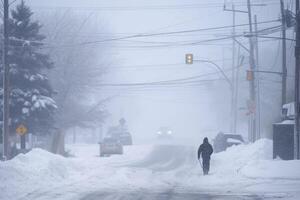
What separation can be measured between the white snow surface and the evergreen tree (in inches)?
498

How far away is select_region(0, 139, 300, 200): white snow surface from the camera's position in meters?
21.9

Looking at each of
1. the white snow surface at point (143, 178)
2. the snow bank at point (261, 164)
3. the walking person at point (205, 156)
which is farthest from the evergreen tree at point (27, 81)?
the walking person at point (205, 156)

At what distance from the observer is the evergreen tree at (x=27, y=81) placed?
45.1 m

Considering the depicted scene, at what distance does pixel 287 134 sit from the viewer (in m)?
31.3

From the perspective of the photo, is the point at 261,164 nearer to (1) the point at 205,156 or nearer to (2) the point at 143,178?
(1) the point at 205,156

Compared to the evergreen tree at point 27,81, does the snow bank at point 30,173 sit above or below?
below

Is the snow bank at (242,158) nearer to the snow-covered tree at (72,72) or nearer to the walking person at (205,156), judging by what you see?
the walking person at (205,156)

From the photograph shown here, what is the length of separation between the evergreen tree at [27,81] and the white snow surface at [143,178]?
498 inches

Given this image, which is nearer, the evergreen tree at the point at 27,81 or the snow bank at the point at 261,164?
the snow bank at the point at 261,164

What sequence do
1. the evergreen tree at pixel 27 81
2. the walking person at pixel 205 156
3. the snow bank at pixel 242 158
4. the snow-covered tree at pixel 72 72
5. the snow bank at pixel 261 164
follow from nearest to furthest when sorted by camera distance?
the snow bank at pixel 261 164
the walking person at pixel 205 156
the snow bank at pixel 242 158
the evergreen tree at pixel 27 81
the snow-covered tree at pixel 72 72

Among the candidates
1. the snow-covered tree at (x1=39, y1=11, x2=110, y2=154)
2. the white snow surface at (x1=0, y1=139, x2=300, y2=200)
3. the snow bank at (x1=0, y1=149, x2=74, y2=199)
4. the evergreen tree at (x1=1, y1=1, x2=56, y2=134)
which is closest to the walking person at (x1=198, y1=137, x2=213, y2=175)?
the white snow surface at (x1=0, y1=139, x2=300, y2=200)

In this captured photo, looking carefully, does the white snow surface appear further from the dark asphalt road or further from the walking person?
the dark asphalt road

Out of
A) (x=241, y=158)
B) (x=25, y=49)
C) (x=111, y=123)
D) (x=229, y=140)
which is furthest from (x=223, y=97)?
(x=241, y=158)

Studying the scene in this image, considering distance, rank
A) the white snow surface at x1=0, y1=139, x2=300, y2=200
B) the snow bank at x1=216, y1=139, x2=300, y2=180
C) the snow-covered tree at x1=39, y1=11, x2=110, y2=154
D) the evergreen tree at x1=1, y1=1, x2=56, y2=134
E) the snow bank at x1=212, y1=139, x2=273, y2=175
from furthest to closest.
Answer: the snow-covered tree at x1=39, y1=11, x2=110, y2=154 < the evergreen tree at x1=1, y1=1, x2=56, y2=134 < the snow bank at x1=212, y1=139, x2=273, y2=175 < the snow bank at x1=216, y1=139, x2=300, y2=180 < the white snow surface at x1=0, y1=139, x2=300, y2=200
